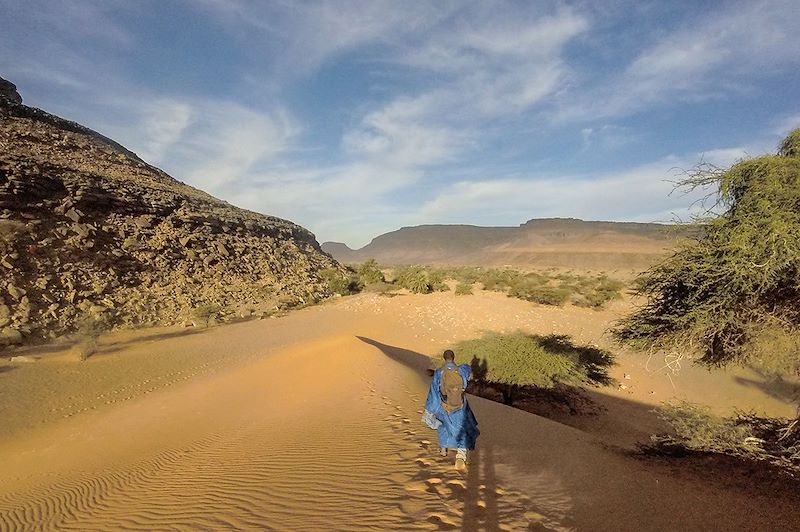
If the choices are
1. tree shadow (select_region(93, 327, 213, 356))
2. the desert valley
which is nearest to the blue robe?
the desert valley

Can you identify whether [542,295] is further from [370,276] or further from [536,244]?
[536,244]

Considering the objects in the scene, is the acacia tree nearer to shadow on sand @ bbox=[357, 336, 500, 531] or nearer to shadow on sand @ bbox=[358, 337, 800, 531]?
shadow on sand @ bbox=[358, 337, 800, 531]

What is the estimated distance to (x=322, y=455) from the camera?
19.1 feet

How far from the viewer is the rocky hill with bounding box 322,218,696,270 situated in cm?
7644

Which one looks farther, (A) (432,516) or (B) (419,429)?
(B) (419,429)

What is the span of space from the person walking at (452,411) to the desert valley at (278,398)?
0.31 metres

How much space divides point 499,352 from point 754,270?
8038 millimetres

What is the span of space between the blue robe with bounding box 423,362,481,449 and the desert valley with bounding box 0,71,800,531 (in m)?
0.34

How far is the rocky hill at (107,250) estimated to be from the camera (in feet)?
57.1

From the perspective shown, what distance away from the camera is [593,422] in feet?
33.8

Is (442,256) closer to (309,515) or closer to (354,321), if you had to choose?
(354,321)

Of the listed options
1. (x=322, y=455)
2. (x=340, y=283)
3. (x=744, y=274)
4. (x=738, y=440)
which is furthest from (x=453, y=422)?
(x=340, y=283)

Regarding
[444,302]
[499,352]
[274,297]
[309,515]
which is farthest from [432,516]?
[274,297]

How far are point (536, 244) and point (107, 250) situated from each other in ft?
342
